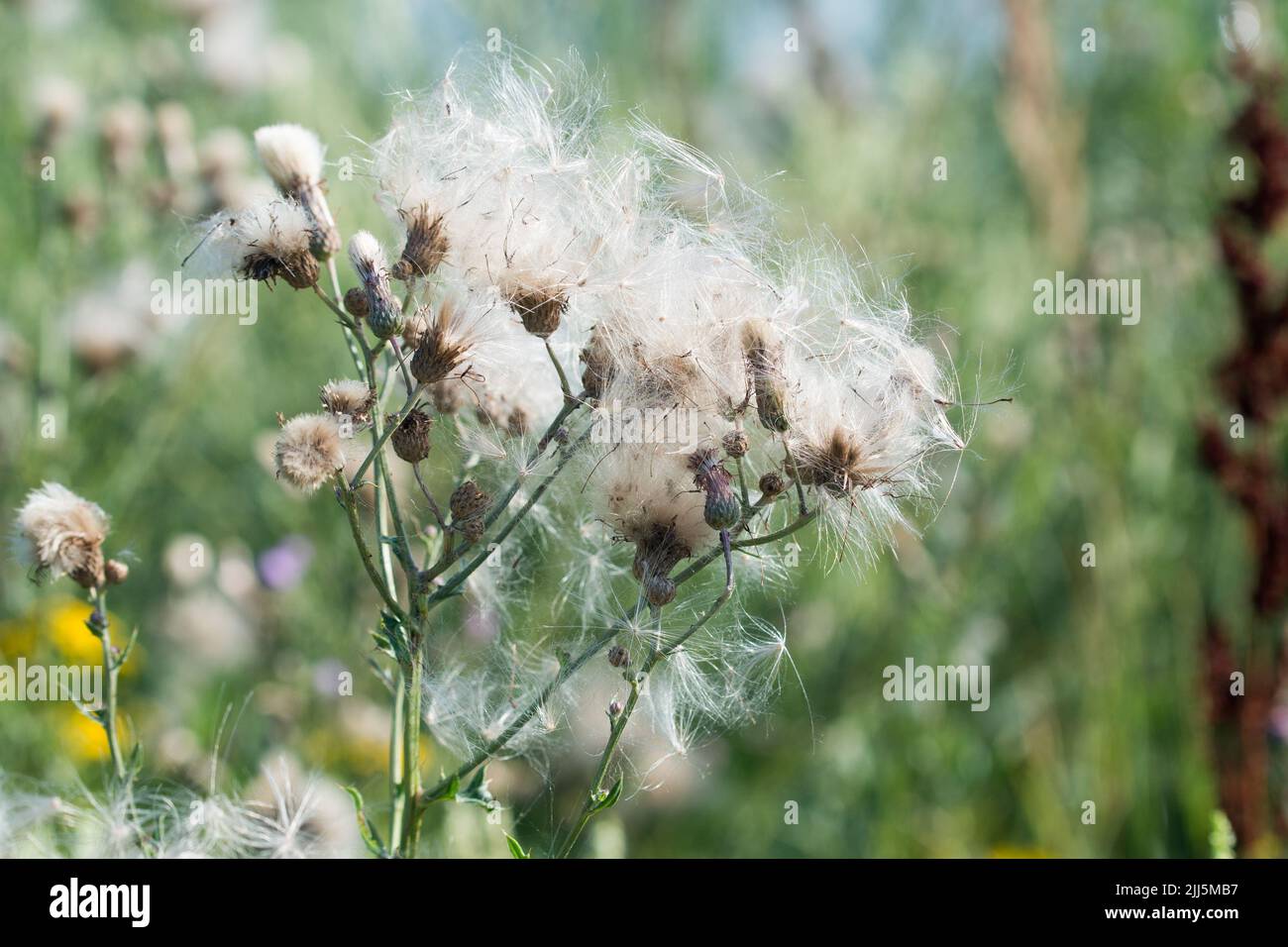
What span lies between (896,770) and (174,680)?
184 cm

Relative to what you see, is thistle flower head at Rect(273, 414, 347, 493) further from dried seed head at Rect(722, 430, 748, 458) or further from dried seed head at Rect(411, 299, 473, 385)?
dried seed head at Rect(722, 430, 748, 458)

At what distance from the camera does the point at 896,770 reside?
10.1ft

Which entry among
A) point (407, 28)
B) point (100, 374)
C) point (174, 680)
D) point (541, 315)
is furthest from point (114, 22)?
point (541, 315)

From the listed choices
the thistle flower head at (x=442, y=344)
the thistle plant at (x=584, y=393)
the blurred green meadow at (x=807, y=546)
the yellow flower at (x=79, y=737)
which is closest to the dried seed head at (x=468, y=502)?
the thistle plant at (x=584, y=393)

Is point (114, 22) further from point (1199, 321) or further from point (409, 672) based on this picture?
point (409, 672)

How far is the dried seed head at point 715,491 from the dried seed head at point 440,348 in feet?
0.82

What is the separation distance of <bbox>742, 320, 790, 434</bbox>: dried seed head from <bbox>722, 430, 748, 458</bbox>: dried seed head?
0.03 m

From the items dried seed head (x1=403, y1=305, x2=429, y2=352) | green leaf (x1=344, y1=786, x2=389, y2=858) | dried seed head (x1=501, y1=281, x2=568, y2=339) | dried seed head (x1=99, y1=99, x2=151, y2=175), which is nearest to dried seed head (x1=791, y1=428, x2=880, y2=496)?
dried seed head (x1=501, y1=281, x2=568, y2=339)

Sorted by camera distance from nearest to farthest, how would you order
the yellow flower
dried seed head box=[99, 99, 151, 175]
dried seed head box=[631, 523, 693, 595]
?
dried seed head box=[631, 523, 693, 595]
the yellow flower
dried seed head box=[99, 99, 151, 175]

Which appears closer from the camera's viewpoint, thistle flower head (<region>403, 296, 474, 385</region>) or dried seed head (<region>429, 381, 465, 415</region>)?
thistle flower head (<region>403, 296, 474, 385</region>)

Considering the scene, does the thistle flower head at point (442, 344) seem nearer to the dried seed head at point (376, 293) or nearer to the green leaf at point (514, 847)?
the dried seed head at point (376, 293)

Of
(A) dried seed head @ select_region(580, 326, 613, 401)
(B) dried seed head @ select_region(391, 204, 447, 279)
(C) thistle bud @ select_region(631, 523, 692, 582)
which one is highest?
(B) dried seed head @ select_region(391, 204, 447, 279)

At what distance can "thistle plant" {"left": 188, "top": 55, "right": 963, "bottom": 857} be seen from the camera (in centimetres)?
118

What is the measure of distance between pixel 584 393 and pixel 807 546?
5.06ft
